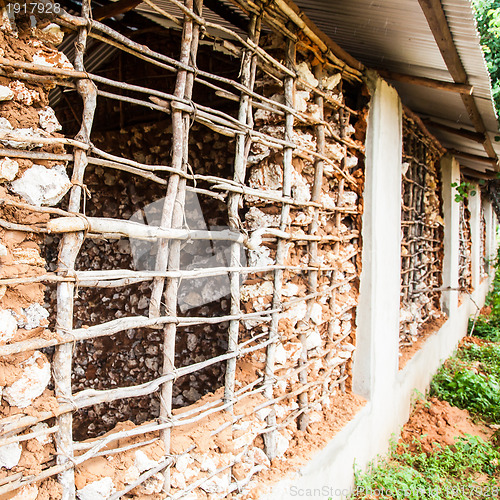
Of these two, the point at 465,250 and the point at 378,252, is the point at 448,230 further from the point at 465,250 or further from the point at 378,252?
the point at 378,252

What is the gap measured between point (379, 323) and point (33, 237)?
284cm

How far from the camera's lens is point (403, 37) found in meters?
2.78

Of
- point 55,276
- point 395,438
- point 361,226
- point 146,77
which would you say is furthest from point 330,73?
point 395,438

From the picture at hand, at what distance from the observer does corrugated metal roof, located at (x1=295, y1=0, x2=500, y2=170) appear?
2.39 metres

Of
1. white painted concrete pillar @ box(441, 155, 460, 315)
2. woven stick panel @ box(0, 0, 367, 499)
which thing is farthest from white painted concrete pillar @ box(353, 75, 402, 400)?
white painted concrete pillar @ box(441, 155, 460, 315)

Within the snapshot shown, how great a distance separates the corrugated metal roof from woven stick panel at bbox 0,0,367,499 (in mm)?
231

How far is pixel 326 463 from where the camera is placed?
258 cm

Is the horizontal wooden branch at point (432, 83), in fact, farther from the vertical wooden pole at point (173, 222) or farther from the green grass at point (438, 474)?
the green grass at point (438, 474)

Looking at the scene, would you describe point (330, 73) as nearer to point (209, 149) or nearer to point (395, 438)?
point (209, 149)

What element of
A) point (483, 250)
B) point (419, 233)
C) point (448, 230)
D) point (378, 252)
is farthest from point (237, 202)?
point (483, 250)

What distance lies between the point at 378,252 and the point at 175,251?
85.1 inches

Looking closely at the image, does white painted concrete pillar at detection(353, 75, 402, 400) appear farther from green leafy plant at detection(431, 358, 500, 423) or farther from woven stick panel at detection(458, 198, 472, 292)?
woven stick panel at detection(458, 198, 472, 292)

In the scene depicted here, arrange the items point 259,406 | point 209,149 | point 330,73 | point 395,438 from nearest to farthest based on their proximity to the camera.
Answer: point 259,406
point 330,73
point 209,149
point 395,438

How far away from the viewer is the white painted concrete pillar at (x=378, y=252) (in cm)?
329
